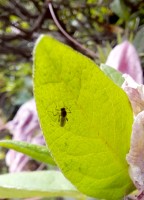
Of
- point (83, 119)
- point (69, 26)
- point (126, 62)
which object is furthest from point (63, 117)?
point (69, 26)

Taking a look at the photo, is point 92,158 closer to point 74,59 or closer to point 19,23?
point 74,59

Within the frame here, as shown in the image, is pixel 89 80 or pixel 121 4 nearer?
pixel 89 80

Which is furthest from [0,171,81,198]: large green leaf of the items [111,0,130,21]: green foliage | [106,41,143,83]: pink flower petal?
[111,0,130,21]: green foliage

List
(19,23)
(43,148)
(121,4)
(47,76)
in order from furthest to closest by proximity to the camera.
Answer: (19,23), (121,4), (43,148), (47,76)

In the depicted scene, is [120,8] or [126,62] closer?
[126,62]

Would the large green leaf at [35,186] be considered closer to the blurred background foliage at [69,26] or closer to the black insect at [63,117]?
the black insect at [63,117]

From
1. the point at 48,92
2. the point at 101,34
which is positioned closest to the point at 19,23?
the point at 101,34

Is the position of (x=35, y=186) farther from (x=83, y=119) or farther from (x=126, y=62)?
(x=126, y=62)

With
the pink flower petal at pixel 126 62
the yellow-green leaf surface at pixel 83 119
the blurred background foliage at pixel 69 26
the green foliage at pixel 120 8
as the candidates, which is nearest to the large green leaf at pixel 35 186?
the yellow-green leaf surface at pixel 83 119
